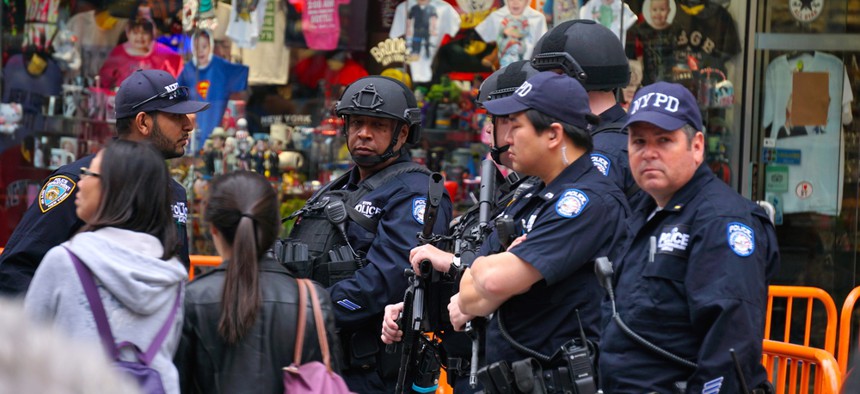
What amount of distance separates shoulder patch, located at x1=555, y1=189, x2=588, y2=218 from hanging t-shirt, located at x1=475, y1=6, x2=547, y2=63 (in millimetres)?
4416

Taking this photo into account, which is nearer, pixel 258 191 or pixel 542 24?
pixel 258 191

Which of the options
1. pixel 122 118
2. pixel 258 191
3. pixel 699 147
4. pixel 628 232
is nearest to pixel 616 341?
pixel 628 232

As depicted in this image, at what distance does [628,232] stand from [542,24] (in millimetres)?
4580

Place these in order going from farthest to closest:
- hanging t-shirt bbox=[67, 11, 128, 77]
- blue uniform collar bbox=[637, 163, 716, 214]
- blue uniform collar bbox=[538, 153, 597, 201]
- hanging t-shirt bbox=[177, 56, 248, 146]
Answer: hanging t-shirt bbox=[67, 11, 128, 77] → hanging t-shirt bbox=[177, 56, 248, 146] → blue uniform collar bbox=[538, 153, 597, 201] → blue uniform collar bbox=[637, 163, 716, 214]

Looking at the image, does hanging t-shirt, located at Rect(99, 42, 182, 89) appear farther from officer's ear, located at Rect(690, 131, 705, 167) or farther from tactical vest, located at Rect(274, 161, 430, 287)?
officer's ear, located at Rect(690, 131, 705, 167)

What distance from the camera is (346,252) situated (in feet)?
14.5

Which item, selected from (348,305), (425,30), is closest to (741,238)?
(348,305)

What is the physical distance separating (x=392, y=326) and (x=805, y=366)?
200cm

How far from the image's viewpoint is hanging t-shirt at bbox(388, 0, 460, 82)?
7.99 m

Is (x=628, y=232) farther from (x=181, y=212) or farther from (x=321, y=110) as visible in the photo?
(x=321, y=110)

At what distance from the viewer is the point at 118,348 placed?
2748 millimetres

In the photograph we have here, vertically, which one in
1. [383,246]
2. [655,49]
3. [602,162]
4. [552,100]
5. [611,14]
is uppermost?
[611,14]

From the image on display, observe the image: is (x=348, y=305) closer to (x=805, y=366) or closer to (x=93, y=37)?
(x=805, y=366)

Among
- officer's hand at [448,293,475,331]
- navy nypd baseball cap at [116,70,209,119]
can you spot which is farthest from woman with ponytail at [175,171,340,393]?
navy nypd baseball cap at [116,70,209,119]
